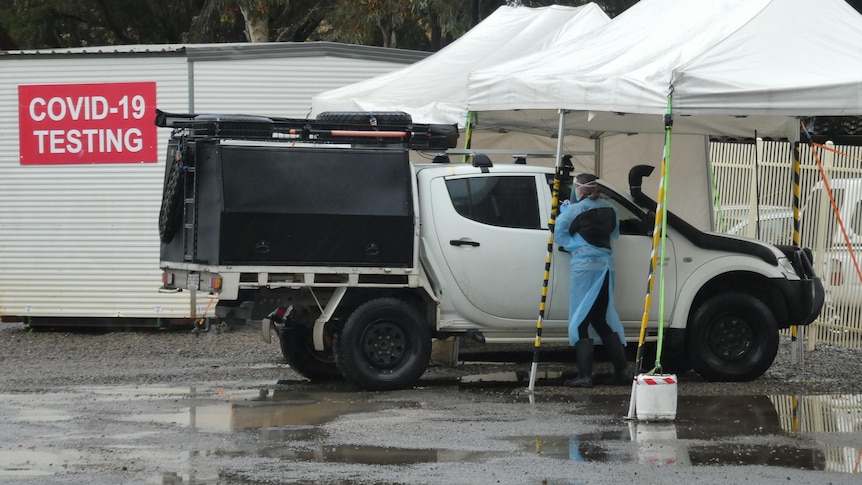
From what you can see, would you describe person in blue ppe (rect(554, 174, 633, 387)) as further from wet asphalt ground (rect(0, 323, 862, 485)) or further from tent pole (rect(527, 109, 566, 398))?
wet asphalt ground (rect(0, 323, 862, 485))

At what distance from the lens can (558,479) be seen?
25.6 feet

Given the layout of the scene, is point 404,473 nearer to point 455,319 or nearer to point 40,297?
point 455,319

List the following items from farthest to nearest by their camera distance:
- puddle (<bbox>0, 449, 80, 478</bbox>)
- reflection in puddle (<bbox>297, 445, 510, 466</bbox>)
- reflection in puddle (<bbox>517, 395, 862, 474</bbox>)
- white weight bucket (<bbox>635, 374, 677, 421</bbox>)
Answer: white weight bucket (<bbox>635, 374, 677, 421</bbox>), reflection in puddle (<bbox>517, 395, 862, 474</bbox>), reflection in puddle (<bbox>297, 445, 510, 466</bbox>), puddle (<bbox>0, 449, 80, 478</bbox>)

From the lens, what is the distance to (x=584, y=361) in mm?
11555

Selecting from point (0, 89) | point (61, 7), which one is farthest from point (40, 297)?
point (61, 7)

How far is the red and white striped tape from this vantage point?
9.78 m

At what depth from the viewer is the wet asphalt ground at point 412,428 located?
8.02 m

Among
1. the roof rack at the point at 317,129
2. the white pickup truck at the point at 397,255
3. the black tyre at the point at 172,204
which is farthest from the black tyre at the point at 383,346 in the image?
the black tyre at the point at 172,204

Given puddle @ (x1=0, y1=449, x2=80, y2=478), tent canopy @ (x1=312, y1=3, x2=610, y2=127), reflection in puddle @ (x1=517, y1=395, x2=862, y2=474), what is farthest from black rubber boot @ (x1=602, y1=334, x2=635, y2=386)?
puddle @ (x1=0, y1=449, x2=80, y2=478)

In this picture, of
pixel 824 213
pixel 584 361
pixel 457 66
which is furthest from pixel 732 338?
pixel 457 66

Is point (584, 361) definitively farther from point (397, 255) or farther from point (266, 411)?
point (266, 411)

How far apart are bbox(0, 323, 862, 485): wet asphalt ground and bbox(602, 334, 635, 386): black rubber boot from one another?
Answer: 0.23 m

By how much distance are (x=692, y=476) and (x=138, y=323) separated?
1034 centimetres

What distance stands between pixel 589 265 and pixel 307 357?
2884 mm
